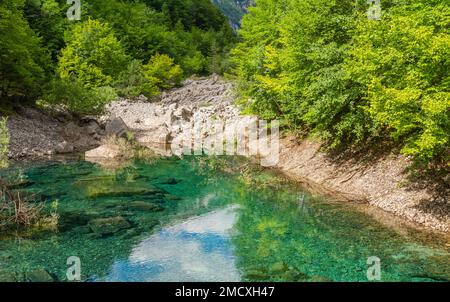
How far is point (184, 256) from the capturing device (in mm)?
15156

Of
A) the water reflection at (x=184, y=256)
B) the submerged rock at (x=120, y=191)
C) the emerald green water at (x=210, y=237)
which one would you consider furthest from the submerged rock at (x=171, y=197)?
the water reflection at (x=184, y=256)

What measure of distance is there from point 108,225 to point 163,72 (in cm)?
5748

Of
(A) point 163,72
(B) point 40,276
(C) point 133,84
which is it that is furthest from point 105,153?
(A) point 163,72

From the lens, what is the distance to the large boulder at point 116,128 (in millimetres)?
41031

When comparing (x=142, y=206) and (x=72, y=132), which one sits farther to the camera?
(x=72, y=132)

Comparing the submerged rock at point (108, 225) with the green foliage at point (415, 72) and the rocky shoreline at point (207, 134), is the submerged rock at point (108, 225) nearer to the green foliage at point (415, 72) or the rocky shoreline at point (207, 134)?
the rocky shoreline at point (207, 134)

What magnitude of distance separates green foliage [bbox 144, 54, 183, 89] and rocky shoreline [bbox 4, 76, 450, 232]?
632cm

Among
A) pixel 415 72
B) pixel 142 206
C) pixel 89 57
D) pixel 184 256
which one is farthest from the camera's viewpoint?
pixel 89 57

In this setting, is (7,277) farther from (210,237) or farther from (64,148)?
(64,148)

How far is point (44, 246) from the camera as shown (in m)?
Result: 15.5

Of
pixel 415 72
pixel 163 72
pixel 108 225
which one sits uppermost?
pixel 163 72
